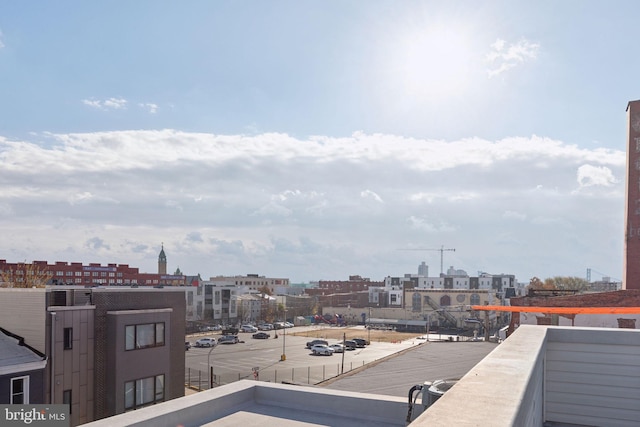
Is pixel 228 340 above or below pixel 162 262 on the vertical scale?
below

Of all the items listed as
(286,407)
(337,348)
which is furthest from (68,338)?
(337,348)

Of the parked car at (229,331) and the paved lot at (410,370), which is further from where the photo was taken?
the parked car at (229,331)

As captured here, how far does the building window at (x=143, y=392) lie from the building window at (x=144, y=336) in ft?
5.13

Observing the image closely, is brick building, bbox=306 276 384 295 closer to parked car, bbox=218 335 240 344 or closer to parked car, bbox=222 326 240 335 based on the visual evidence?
parked car, bbox=222 326 240 335

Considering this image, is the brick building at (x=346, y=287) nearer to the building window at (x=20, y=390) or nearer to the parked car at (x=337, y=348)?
the parked car at (x=337, y=348)

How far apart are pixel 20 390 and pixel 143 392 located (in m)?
5.88

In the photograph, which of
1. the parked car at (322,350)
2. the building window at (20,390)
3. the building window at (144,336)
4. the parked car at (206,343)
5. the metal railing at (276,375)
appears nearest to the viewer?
the building window at (20,390)

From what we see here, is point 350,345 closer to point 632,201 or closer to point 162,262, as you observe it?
point 632,201

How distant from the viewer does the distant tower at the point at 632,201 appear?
38625mm

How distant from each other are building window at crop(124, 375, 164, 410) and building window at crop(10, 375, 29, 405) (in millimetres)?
4491

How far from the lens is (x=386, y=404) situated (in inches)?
336

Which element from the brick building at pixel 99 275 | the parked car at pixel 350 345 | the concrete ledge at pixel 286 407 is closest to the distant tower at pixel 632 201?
the concrete ledge at pixel 286 407

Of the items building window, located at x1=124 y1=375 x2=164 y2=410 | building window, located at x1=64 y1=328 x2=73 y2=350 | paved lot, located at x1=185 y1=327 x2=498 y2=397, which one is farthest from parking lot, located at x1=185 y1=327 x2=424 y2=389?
building window, located at x1=64 y1=328 x2=73 y2=350

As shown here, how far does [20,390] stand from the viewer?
18.4 m
